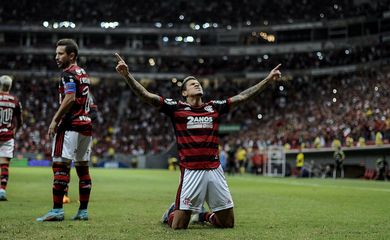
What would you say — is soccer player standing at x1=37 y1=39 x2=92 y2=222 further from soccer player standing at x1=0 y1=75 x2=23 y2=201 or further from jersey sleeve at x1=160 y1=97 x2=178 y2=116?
soccer player standing at x1=0 y1=75 x2=23 y2=201

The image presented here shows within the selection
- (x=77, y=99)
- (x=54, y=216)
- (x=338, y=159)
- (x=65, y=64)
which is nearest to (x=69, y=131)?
(x=77, y=99)

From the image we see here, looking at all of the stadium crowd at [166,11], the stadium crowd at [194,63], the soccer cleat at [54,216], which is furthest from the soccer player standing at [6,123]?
the stadium crowd at [166,11]

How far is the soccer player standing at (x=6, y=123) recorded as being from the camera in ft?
38.6

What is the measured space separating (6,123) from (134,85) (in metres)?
5.62

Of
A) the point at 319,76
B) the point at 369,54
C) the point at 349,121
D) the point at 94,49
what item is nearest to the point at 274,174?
the point at 349,121

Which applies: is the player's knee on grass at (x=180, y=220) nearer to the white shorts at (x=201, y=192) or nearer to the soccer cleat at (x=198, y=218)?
the white shorts at (x=201, y=192)

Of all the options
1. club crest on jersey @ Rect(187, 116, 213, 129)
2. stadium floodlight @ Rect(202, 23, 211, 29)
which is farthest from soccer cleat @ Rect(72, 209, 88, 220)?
stadium floodlight @ Rect(202, 23, 211, 29)

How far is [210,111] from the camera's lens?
7.70 meters

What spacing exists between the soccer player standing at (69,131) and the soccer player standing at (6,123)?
392 centimetres

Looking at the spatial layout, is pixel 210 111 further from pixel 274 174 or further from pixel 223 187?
pixel 274 174

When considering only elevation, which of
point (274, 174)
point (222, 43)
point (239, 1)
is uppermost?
point (239, 1)

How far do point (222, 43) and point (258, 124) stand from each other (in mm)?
16462

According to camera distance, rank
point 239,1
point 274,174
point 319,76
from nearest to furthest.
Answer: point 274,174
point 319,76
point 239,1

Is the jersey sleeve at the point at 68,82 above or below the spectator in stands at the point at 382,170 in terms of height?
above
